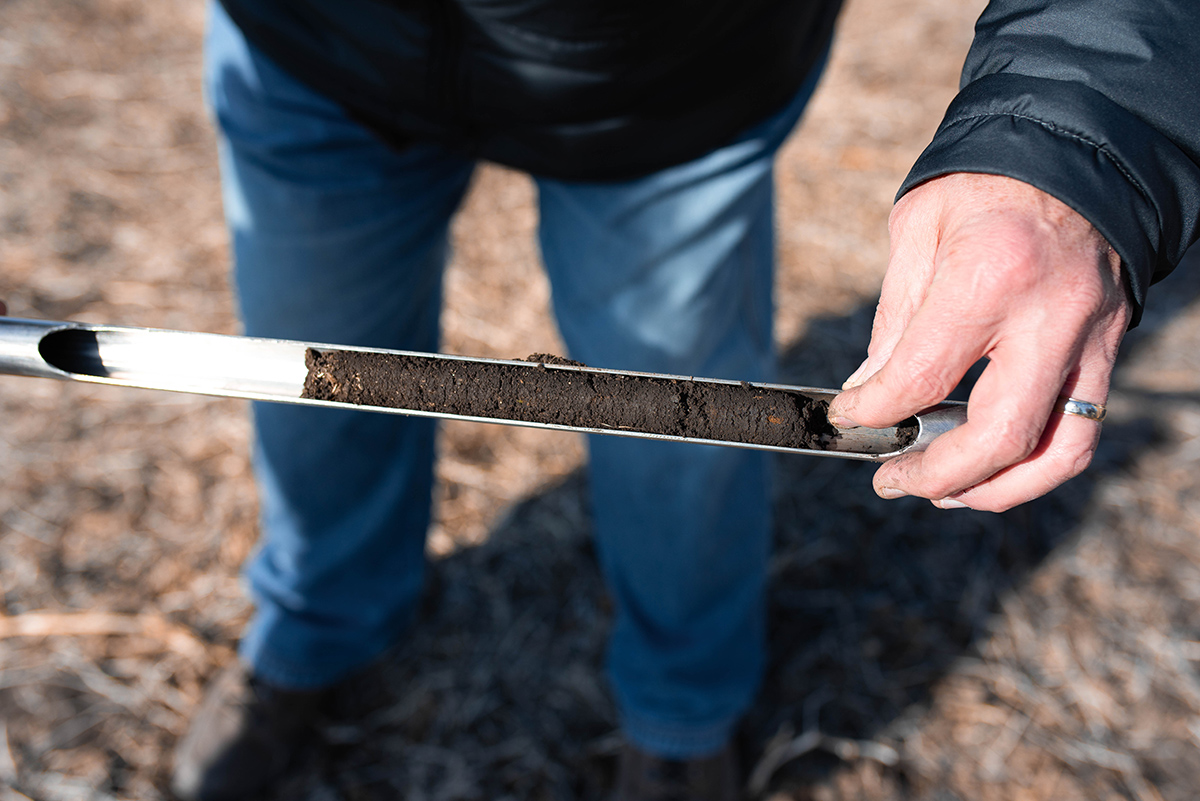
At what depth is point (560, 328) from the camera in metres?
1.51

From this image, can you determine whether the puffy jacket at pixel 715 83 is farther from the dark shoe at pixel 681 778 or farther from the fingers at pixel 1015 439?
the dark shoe at pixel 681 778

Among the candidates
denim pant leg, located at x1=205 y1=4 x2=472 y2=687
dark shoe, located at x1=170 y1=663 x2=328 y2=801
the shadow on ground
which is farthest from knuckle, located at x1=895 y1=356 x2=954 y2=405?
dark shoe, located at x1=170 y1=663 x2=328 y2=801

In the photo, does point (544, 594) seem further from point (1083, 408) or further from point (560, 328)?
point (1083, 408)

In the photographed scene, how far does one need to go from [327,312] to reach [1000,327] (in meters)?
1.15

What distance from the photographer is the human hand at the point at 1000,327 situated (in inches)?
28.6

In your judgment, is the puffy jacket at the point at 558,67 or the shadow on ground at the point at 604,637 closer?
the puffy jacket at the point at 558,67

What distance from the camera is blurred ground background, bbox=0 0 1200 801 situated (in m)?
1.86

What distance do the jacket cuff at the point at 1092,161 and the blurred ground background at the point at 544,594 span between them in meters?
1.52

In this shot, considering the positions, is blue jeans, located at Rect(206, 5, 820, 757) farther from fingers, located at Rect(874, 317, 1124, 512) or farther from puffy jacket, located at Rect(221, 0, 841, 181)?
fingers, located at Rect(874, 317, 1124, 512)

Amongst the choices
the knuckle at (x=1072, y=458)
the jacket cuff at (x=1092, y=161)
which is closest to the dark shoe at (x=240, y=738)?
the knuckle at (x=1072, y=458)

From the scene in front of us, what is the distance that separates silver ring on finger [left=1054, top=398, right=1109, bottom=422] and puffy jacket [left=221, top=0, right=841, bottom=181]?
68 cm

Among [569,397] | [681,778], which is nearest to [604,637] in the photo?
[681,778]

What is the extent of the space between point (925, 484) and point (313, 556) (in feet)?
4.61

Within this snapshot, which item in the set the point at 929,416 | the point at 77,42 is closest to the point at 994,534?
the point at 929,416
